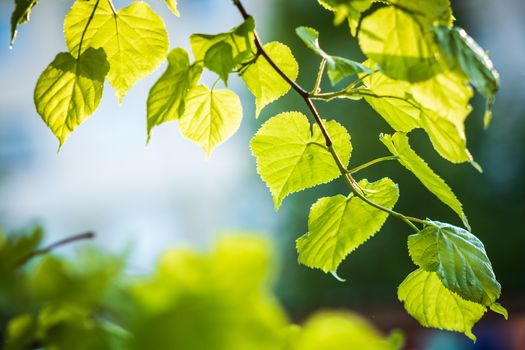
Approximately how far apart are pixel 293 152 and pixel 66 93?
14 centimetres

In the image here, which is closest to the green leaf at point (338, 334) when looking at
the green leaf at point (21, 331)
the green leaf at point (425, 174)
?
the green leaf at point (21, 331)

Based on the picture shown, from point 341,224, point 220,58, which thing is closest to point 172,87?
point 220,58

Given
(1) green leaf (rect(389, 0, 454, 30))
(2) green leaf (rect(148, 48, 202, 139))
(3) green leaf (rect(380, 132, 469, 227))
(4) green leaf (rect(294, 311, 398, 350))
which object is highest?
(1) green leaf (rect(389, 0, 454, 30))

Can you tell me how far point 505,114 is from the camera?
172 inches

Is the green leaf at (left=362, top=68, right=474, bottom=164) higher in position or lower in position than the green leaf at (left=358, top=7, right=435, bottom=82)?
lower

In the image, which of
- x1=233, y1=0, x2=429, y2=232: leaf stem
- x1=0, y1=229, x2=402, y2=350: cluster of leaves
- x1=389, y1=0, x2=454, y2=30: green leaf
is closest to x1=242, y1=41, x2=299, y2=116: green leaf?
x1=233, y1=0, x2=429, y2=232: leaf stem

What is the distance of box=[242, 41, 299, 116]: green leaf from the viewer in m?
0.35

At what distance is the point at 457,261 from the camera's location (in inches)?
12.2

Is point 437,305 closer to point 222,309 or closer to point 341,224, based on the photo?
point 341,224

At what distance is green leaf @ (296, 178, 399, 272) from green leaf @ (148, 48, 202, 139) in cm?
11

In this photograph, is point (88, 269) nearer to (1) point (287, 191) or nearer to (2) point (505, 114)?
(1) point (287, 191)

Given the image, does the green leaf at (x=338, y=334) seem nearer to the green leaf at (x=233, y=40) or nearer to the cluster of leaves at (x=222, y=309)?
the cluster of leaves at (x=222, y=309)

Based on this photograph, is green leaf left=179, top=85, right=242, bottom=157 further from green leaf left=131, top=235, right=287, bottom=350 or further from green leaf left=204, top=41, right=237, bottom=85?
green leaf left=131, top=235, right=287, bottom=350

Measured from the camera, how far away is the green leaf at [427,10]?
240 mm
